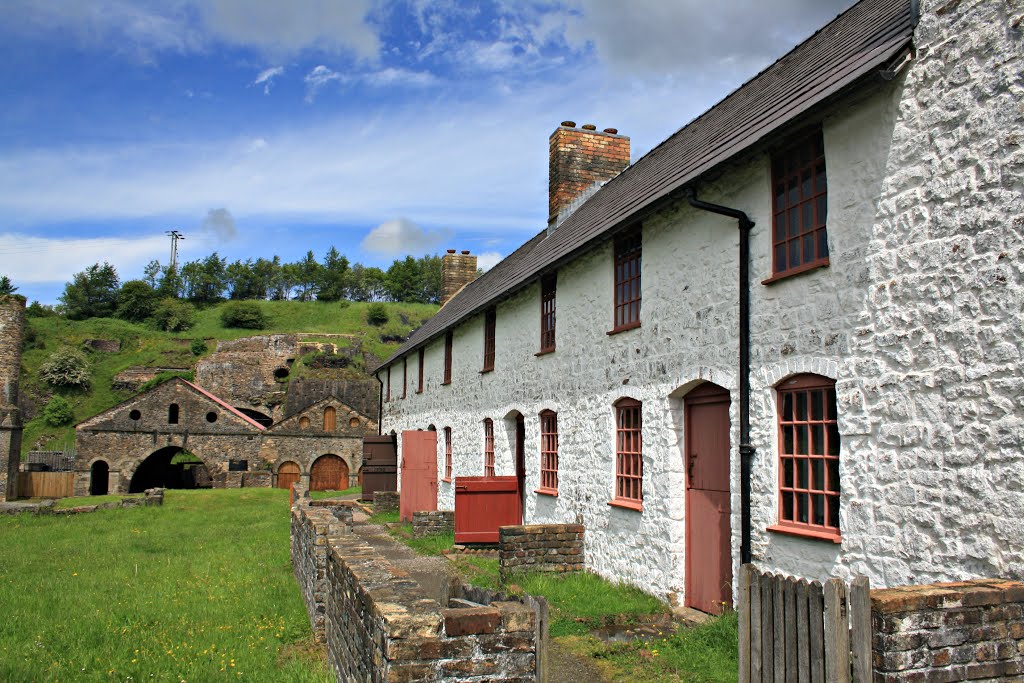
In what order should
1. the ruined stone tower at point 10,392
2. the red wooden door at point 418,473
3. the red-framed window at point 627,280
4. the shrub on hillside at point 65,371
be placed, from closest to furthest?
the red-framed window at point 627,280
the red wooden door at point 418,473
the ruined stone tower at point 10,392
the shrub on hillside at point 65,371

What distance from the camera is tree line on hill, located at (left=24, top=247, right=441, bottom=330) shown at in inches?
3597

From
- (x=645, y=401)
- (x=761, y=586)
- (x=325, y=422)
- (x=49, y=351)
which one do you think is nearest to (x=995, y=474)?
(x=761, y=586)

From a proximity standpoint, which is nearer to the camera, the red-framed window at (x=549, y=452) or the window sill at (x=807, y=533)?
the window sill at (x=807, y=533)

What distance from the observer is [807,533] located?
712 cm

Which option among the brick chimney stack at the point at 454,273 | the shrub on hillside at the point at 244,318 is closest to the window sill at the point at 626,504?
the brick chimney stack at the point at 454,273

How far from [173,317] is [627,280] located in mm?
80631

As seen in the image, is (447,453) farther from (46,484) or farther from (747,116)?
(46,484)

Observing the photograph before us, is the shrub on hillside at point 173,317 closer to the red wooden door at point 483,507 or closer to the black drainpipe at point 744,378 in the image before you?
the red wooden door at point 483,507

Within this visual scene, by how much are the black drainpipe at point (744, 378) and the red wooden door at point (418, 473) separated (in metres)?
Result: 13.5

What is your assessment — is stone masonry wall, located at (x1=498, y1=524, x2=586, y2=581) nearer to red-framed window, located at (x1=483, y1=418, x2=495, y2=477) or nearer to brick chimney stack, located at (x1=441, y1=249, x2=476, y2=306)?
red-framed window, located at (x1=483, y1=418, x2=495, y2=477)

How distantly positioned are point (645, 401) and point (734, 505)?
2.26m

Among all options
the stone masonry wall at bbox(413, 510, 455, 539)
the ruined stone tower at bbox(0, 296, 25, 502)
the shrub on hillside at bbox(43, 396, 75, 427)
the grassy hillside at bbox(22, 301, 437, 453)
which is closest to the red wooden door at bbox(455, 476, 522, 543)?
the stone masonry wall at bbox(413, 510, 455, 539)

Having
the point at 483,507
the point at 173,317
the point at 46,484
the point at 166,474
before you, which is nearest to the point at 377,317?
the point at 173,317

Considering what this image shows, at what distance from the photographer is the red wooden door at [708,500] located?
8836 millimetres
